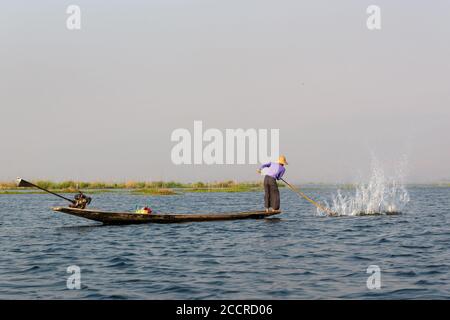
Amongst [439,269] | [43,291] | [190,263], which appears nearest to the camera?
[43,291]

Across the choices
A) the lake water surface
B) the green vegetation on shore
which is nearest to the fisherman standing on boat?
the lake water surface

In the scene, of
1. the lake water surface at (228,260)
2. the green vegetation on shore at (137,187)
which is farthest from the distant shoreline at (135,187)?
the lake water surface at (228,260)

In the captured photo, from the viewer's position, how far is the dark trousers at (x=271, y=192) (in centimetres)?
2167

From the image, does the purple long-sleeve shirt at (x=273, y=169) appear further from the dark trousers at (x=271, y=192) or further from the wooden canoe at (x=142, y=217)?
the wooden canoe at (x=142, y=217)

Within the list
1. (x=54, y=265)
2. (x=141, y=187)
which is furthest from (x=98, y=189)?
(x=54, y=265)

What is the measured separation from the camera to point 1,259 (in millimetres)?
13820

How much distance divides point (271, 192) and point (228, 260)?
9505 mm

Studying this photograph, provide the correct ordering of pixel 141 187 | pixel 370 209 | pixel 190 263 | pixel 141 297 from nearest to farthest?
pixel 141 297 → pixel 190 263 → pixel 370 209 → pixel 141 187

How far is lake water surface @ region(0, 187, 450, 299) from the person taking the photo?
967 cm

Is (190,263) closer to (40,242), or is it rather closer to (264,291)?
(264,291)

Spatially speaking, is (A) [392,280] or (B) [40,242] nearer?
(A) [392,280]

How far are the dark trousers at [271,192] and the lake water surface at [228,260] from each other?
1.39m

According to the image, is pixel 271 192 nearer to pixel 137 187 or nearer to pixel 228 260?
pixel 228 260

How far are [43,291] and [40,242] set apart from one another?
7.70 m
